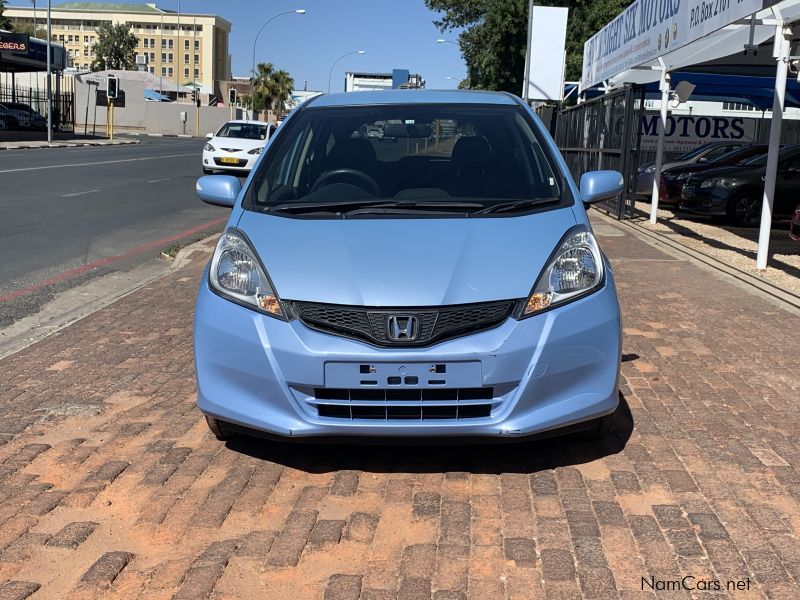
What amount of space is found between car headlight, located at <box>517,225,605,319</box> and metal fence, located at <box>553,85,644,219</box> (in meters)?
11.4

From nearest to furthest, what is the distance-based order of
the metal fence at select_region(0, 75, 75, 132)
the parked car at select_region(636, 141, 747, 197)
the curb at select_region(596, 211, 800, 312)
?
the curb at select_region(596, 211, 800, 312), the parked car at select_region(636, 141, 747, 197), the metal fence at select_region(0, 75, 75, 132)

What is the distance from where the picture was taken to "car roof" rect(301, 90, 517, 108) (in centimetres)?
506

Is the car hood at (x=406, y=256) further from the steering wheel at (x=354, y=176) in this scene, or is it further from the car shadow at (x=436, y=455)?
the car shadow at (x=436, y=455)

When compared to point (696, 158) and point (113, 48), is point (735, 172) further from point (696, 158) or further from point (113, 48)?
point (113, 48)

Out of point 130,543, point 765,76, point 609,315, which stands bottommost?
point 130,543

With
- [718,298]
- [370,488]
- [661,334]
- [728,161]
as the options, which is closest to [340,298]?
[370,488]

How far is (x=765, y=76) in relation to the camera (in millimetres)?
17594

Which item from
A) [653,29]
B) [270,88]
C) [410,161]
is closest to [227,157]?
[653,29]

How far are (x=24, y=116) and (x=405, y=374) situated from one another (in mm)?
48888

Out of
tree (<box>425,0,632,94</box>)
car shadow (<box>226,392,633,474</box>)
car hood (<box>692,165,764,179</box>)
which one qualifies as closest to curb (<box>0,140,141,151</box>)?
tree (<box>425,0,632,94</box>)

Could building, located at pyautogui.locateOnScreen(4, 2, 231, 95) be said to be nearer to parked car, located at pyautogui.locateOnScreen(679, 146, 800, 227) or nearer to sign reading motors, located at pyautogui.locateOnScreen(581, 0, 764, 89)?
sign reading motors, located at pyautogui.locateOnScreen(581, 0, 764, 89)

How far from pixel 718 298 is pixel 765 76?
11267 mm

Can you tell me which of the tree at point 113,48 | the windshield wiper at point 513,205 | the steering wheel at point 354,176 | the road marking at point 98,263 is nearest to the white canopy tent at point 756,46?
the windshield wiper at point 513,205

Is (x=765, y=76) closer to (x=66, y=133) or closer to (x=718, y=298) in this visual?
(x=718, y=298)
